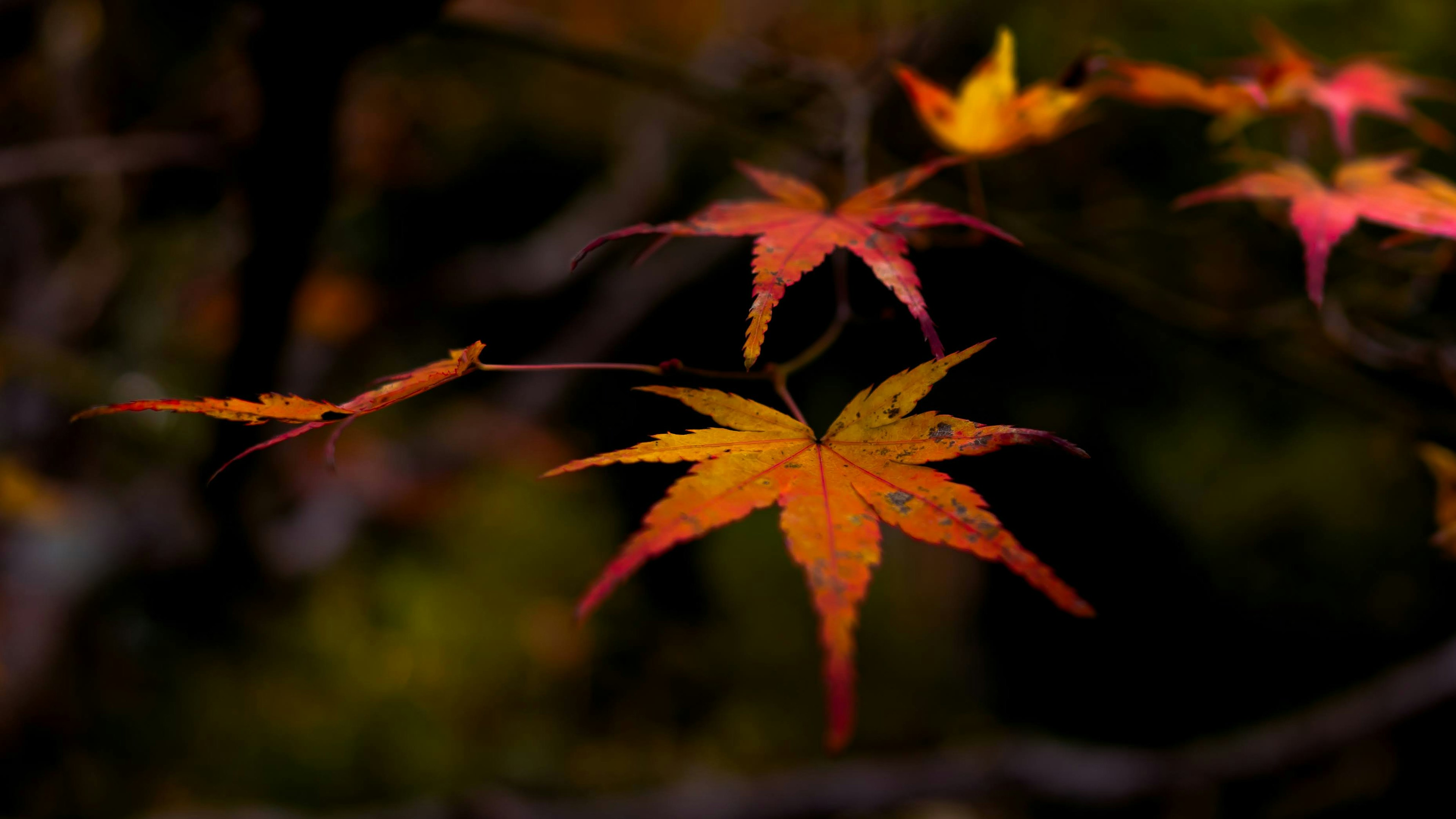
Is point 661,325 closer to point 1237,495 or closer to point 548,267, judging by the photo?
point 548,267

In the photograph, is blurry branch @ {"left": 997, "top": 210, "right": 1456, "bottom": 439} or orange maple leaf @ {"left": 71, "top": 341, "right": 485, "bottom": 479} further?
blurry branch @ {"left": 997, "top": 210, "right": 1456, "bottom": 439}

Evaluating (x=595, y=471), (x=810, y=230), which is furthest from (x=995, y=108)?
(x=595, y=471)

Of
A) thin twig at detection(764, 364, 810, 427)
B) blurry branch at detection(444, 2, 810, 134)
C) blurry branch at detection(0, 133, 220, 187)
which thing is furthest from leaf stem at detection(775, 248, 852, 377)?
blurry branch at detection(0, 133, 220, 187)

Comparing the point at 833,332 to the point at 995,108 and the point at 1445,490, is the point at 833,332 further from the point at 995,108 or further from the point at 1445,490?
the point at 1445,490

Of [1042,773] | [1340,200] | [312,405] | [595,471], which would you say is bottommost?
[312,405]

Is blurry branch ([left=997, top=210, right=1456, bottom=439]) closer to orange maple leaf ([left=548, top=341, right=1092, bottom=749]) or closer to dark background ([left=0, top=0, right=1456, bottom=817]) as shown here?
dark background ([left=0, top=0, right=1456, bottom=817])

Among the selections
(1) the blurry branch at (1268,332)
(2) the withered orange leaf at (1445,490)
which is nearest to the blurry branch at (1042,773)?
(1) the blurry branch at (1268,332)
